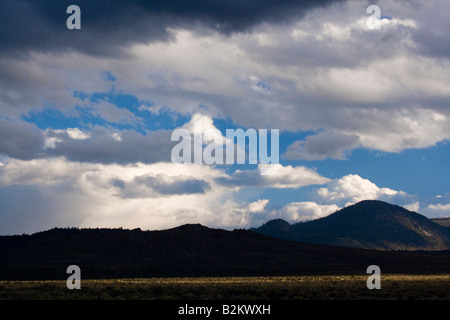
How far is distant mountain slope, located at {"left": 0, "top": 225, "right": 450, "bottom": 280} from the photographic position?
100 m

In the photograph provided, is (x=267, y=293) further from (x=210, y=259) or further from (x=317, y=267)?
(x=210, y=259)

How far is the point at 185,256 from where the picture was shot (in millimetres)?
114000

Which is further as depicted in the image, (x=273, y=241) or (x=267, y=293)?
(x=273, y=241)

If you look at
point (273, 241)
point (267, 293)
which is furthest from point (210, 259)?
point (267, 293)

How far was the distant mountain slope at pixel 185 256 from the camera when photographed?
100000 mm

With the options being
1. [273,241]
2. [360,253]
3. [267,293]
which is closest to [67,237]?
[273,241]
